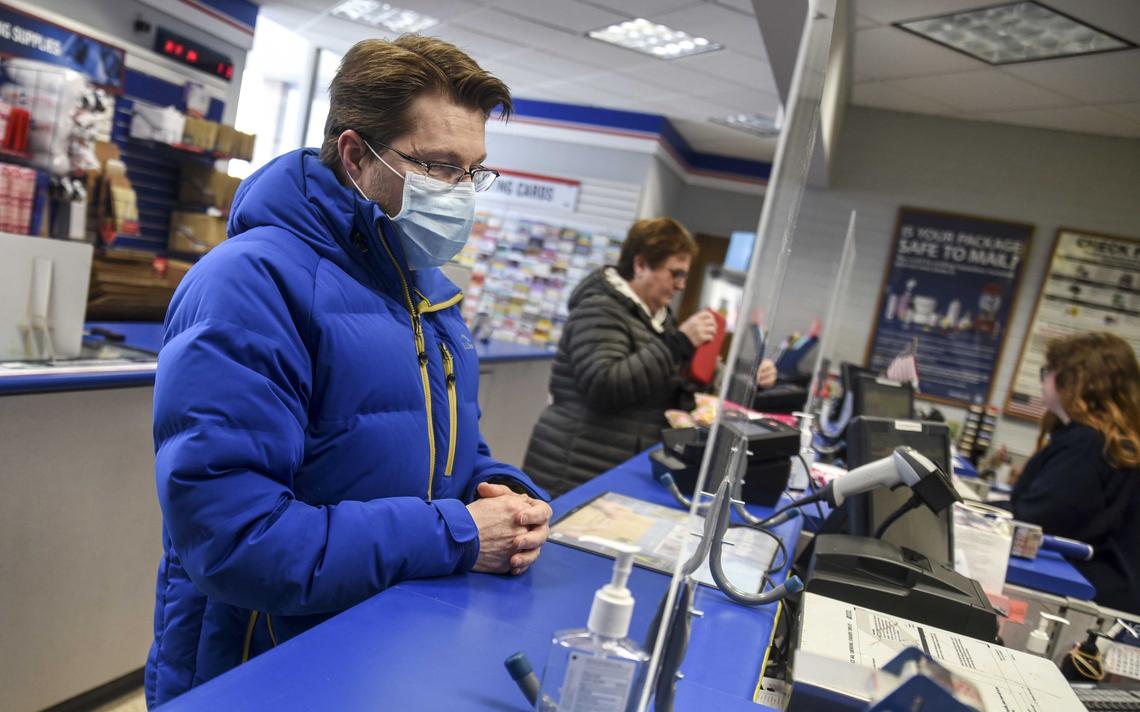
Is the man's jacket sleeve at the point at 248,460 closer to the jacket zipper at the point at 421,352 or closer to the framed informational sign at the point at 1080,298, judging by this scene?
the jacket zipper at the point at 421,352

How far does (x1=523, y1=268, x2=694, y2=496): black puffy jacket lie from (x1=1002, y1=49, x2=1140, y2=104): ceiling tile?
347 centimetres

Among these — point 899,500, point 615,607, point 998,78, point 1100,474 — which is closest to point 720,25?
point 998,78

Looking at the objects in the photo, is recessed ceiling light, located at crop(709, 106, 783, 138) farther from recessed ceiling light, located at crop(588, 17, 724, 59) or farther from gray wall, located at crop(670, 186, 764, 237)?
recessed ceiling light, located at crop(588, 17, 724, 59)

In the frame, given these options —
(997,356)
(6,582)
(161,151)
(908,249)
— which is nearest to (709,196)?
(908,249)

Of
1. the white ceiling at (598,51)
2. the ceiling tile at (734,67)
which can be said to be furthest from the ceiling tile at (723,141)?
the ceiling tile at (734,67)

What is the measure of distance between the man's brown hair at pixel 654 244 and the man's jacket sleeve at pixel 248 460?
1774 mm

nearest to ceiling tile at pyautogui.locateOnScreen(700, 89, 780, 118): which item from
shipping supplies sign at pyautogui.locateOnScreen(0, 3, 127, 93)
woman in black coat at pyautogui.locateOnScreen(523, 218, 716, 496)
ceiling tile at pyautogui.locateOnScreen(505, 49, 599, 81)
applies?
ceiling tile at pyautogui.locateOnScreen(505, 49, 599, 81)

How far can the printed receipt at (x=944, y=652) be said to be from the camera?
1024mm

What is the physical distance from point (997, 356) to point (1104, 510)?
3736 mm

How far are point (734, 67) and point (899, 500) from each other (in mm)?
4773

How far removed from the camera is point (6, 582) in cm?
194

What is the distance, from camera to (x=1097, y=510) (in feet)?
8.89

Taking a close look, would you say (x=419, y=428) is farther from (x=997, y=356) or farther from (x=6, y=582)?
(x=997, y=356)

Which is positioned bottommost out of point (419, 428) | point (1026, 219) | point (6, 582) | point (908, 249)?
point (6, 582)
